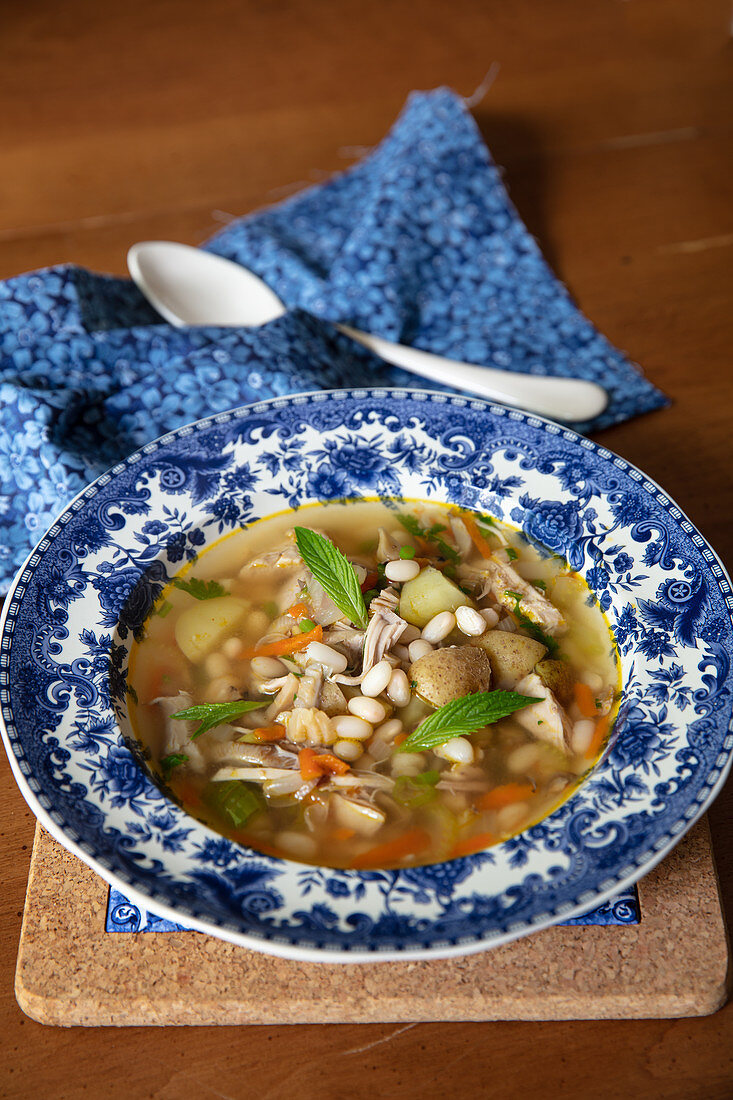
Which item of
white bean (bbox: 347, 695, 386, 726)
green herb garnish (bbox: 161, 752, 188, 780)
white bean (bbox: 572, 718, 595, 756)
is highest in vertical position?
white bean (bbox: 572, 718, 595, 756)

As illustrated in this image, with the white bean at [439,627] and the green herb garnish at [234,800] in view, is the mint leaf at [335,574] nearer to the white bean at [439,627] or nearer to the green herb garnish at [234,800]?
the white bean at [439,627]

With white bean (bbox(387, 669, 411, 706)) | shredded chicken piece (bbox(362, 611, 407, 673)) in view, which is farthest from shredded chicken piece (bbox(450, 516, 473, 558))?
white bean (bbox(387, 669, 411, 706))

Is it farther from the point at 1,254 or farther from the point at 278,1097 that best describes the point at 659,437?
the point at 1,254

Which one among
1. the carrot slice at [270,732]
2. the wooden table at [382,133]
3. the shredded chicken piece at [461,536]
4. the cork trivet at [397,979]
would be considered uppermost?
the wooden table at [382,133]

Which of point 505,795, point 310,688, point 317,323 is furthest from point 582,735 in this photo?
point 317,323

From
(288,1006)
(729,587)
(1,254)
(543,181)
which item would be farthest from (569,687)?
(1,254)

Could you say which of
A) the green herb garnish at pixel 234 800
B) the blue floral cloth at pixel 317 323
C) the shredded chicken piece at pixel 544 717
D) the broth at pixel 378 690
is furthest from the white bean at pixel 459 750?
the blue floral cloth at pixel 317 323

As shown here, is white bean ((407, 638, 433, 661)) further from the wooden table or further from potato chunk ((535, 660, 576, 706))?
the wooden table
